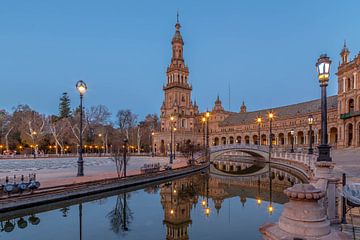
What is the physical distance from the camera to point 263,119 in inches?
3733

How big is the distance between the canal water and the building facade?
43.0 meters

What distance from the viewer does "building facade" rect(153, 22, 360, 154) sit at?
55.9m

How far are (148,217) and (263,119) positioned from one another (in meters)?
87.0

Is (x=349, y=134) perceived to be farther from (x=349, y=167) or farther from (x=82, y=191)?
(x=82, y=191)

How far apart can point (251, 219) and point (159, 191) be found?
9369 millimetres

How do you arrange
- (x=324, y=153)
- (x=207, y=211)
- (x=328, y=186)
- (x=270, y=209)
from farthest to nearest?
(x=270, y=209) → (x=207, y=211) → (x=324, y=153) → (x=328, y=186)

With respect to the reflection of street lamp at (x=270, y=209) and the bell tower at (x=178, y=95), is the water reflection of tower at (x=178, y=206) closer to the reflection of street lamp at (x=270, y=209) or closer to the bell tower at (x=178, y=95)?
the reflection of street lamp at (x=270, y=209)

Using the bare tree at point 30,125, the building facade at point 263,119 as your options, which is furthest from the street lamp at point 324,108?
the bare tree at point 30,125

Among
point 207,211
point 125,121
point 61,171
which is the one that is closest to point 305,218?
point 207,211

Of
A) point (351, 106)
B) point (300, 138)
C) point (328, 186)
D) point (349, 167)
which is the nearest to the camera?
point (328, 186)

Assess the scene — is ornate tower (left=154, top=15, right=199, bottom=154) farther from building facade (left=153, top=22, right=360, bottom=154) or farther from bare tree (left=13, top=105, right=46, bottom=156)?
bare tree (left=13, top=105, right=46, bottom=156)

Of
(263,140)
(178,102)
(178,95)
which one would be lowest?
(263,140)

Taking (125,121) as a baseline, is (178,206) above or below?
below

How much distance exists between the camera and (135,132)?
94875 mm
